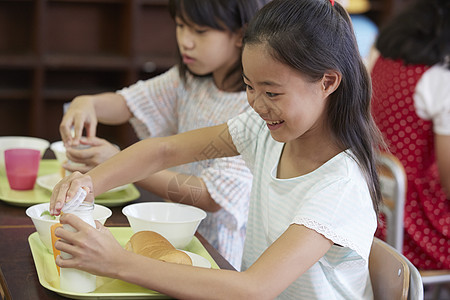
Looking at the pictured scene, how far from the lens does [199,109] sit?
6.11 feet

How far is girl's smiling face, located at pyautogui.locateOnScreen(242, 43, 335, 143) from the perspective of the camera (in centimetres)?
108

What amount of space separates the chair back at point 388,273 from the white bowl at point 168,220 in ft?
1.13

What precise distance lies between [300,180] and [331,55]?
25 cm

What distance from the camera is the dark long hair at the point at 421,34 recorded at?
204cm

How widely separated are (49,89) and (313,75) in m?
2.87

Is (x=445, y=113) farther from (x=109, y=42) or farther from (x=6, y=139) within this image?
(x=109, y=42)

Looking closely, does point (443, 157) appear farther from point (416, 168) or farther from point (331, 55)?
point (331, 55)

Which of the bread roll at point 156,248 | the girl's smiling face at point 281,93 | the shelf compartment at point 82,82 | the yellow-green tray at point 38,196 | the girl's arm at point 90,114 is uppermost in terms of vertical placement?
the girl's smiling face at point 281,93

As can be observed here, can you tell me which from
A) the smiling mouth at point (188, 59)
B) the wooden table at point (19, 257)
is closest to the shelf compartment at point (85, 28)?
the smiling mouth at point (188, 59)

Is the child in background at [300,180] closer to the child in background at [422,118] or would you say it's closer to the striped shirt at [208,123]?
the striped shirt at [208,123]

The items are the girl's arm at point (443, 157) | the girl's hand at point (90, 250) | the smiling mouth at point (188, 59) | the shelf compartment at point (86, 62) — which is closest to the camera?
the girl's hand at point (90, 250)

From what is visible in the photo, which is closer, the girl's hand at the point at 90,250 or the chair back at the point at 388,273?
the girl's hand at the point at 90,250

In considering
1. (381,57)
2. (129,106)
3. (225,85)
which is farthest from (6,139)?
(381,57)

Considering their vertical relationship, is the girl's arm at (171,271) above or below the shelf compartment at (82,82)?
above
